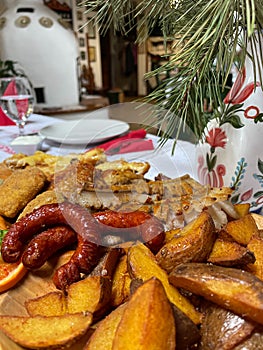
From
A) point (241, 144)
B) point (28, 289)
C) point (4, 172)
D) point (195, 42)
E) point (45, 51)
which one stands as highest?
point (45, 51)

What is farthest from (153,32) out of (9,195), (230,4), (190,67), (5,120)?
(5,120)

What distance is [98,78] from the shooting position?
6.86 meters

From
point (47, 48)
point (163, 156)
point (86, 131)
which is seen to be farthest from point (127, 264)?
point (47, 48)

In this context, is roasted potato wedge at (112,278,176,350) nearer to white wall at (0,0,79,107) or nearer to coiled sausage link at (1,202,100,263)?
coiled sausage link at (1,202,100,263)

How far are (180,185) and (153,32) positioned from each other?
40 centimetres

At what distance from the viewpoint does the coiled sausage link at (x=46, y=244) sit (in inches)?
28.2

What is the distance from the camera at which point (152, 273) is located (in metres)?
0.60

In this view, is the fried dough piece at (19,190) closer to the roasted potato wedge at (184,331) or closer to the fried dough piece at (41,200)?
the fried dough piece at (41,200)

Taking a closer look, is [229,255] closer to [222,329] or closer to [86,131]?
[222,329]

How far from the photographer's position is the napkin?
146 cm

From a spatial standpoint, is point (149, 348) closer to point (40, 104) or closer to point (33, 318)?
point (33, 318)

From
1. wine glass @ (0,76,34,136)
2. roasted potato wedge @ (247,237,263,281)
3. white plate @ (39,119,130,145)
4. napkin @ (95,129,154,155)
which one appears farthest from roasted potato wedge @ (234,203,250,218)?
wine glass @ (0,76,34,136)

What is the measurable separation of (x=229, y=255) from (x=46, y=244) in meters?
0.36

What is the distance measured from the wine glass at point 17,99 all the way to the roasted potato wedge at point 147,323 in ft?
5.28
